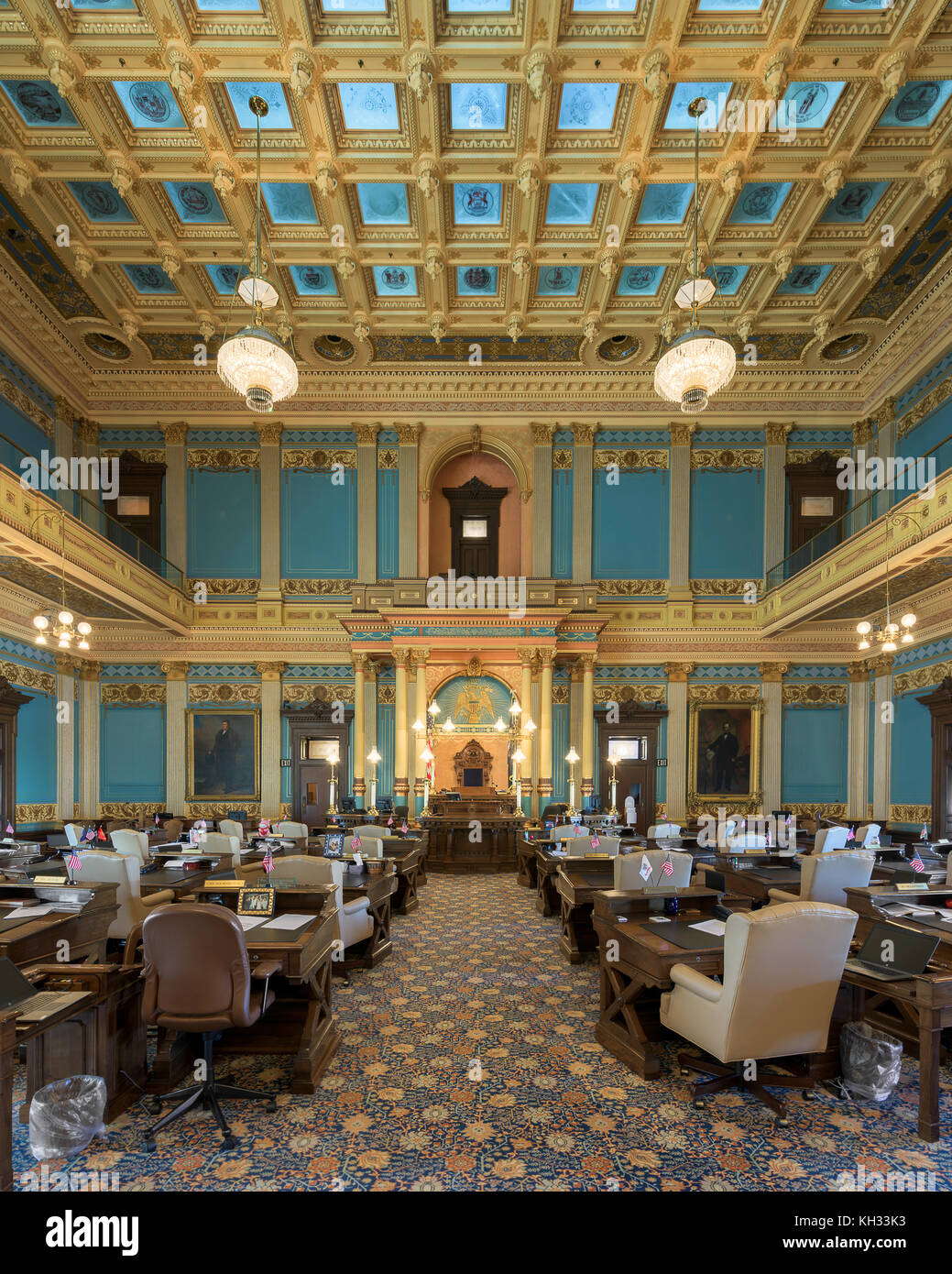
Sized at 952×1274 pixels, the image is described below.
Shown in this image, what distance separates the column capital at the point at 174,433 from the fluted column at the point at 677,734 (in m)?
12.8

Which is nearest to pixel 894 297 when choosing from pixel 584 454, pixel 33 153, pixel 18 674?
pixel 584 454

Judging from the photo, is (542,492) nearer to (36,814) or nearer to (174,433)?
(174,433)

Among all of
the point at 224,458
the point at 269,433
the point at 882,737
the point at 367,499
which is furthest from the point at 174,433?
the point at 882,737

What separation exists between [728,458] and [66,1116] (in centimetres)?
1652

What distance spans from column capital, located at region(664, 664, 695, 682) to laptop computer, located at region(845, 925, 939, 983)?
12061mm

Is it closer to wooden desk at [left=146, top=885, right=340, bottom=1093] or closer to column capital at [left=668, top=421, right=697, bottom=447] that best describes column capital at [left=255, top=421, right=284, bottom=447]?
column capital at [left=668, top=421, right=697, bottom=447]

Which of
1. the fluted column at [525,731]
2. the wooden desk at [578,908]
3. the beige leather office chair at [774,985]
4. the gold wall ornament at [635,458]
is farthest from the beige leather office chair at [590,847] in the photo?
the gold wall ornament at [635,458]

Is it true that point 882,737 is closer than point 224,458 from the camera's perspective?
Yes

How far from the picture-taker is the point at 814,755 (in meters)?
15.6

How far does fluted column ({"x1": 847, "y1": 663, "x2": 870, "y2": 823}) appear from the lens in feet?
49.0

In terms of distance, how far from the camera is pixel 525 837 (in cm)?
1088

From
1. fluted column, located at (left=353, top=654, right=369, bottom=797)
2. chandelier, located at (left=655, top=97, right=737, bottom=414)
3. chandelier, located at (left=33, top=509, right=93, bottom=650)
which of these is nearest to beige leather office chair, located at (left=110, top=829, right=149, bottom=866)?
chandelier, located at (left=33, top=509, right=93, bottom=650)

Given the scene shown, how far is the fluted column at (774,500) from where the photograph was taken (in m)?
15.9

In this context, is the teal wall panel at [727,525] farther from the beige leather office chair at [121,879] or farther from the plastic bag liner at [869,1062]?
the beige leather office chair at [121,879]
